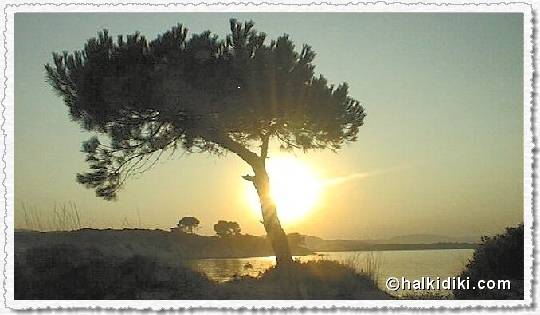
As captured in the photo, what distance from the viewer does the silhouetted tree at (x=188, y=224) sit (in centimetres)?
665

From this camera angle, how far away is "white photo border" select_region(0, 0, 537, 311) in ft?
21.1

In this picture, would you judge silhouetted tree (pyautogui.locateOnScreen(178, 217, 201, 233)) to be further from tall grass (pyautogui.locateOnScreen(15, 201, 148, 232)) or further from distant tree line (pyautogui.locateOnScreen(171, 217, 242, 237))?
tall grass (pyautogui.locateOnScreen(15, 201, 148, 232))

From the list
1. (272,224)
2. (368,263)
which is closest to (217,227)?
(272,224)

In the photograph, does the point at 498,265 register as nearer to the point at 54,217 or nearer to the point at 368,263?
the point at 368,263

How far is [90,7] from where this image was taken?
6582 mm

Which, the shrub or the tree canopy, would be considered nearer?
the shrub

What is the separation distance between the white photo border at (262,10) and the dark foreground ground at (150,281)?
0.18ft

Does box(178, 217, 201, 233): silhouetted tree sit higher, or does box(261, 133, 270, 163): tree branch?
box(261, 133, 270, 163): tree branch

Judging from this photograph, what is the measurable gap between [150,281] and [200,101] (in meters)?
1.26

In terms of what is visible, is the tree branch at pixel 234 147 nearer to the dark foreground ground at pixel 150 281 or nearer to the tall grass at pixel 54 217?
the dark foreground ground at pixel 150 281

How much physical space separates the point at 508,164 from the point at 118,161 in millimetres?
2640

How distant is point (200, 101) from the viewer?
658 cm

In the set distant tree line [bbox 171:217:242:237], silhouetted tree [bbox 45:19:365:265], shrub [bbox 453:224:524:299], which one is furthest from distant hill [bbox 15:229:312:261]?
shrub [bbox 453:224:524:299]

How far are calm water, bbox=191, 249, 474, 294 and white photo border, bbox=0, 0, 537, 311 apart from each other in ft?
0.70
